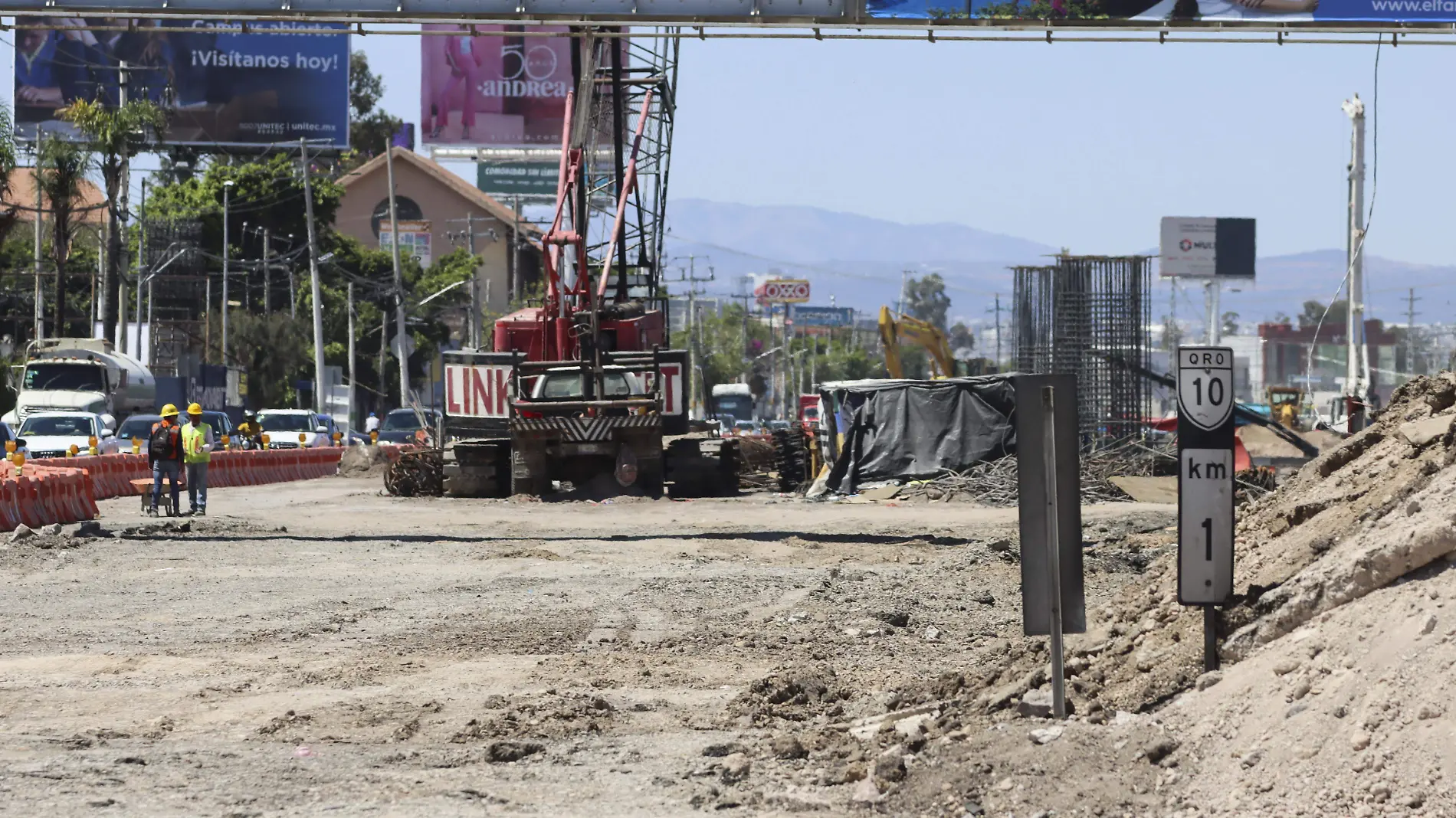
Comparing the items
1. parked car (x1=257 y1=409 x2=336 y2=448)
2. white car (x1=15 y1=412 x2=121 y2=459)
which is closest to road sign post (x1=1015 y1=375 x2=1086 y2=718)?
white car (x1=15 y1=412 x2=121 y2=459)

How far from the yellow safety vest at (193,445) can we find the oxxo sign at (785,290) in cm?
15046

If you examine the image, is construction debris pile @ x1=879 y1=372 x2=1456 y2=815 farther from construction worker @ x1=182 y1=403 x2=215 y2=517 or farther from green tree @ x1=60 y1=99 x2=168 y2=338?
green tree @ x1=60 y1=99 x2=168 y2=338

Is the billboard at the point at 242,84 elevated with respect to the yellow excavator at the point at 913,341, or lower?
elevated

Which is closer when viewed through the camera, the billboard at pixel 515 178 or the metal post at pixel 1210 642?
the metal post at pixel 1210 642

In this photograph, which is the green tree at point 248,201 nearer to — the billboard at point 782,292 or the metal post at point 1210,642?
the metal post at point 1210,642

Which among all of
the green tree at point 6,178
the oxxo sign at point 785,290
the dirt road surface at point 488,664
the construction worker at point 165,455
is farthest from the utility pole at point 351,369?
the oxxo sign at point 785,290

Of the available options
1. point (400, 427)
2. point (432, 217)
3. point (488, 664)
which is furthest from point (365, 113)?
point (488, 664)

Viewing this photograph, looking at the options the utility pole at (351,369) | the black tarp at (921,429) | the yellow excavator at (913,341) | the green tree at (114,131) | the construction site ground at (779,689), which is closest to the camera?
the construction site ground at (779,689)

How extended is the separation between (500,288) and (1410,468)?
337 feet

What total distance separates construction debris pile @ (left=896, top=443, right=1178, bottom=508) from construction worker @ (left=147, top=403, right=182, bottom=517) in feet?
37.5

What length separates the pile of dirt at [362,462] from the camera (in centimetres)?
4238

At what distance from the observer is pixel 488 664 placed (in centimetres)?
1090

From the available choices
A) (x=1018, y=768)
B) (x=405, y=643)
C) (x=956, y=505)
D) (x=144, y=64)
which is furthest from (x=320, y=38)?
(x=1018, y=768)

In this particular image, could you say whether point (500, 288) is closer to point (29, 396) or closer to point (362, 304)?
point (362, 304)
